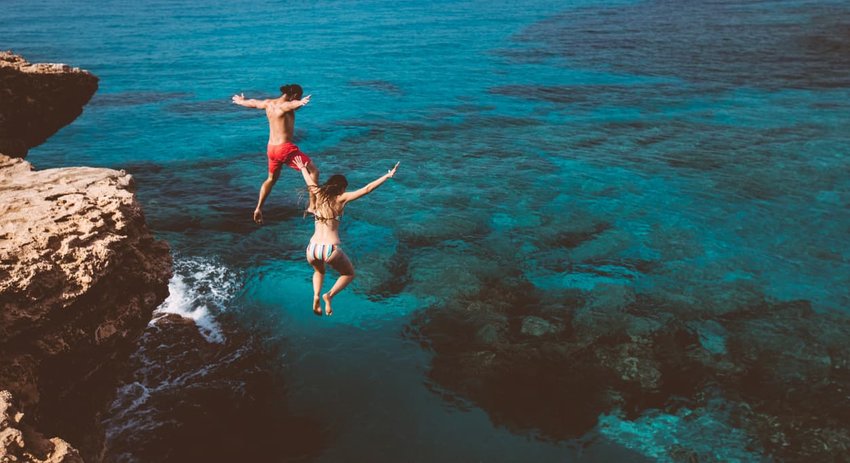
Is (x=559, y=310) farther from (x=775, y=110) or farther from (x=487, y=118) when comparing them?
(x=775, y=110)

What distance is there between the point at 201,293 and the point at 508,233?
7.20 m

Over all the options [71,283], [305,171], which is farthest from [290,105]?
[71,283]

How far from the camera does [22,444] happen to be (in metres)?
5.00

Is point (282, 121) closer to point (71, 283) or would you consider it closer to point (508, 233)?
point (71, 283)

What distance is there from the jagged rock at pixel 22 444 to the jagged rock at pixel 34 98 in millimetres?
7469

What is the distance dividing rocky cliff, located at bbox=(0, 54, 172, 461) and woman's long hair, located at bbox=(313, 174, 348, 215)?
2.11 metres

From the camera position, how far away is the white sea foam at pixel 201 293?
12.4 meters

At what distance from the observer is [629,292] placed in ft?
43.5

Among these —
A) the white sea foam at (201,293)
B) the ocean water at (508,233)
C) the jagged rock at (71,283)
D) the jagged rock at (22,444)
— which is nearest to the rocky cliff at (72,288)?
the jagged rock at (71,283)

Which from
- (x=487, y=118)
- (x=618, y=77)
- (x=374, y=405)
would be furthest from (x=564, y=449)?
(x=618, y=77)

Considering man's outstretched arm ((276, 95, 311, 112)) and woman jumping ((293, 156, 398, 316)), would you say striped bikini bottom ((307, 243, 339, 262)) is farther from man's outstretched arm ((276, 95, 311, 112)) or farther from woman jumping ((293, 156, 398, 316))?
man's outstretched arm ((276, 95, 311, 112))

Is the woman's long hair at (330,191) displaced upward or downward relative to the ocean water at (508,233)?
upward

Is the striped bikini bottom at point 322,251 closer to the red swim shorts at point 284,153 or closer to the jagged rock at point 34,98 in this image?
the red swim shorts at point 284,153

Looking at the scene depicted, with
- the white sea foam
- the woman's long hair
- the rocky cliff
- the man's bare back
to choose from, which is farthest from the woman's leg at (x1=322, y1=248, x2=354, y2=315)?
the white sea foam
